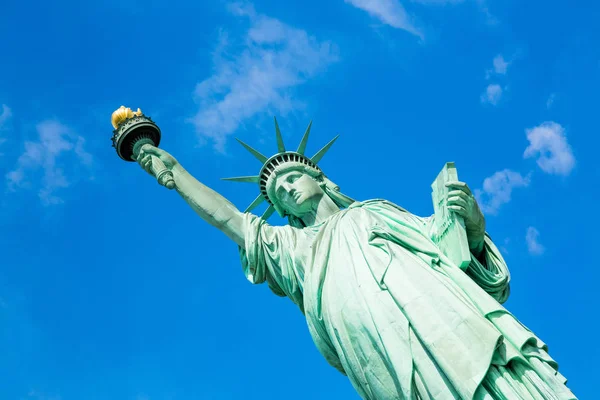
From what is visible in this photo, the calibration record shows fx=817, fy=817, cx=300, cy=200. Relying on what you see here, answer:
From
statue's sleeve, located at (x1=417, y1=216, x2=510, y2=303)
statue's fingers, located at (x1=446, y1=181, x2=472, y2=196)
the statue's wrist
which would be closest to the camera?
statue's fingers, located at (x1=446, y1=181, x2=472, y2=196)

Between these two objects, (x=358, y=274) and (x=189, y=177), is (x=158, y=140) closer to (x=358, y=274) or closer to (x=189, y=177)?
(x=189, y=177)

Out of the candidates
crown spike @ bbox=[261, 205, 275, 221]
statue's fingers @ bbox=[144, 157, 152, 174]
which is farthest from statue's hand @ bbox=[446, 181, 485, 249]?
statue's fingers @ bbox=[144, 157, 152, 174]

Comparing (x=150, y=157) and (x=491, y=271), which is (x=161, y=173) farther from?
(x=491, y=271)

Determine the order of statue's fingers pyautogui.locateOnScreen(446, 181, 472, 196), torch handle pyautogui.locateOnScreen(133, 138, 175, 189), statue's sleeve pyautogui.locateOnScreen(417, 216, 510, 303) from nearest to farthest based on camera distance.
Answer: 1. statue's fingers pyautogui.locateOnScreen(446, 181, 472, 196)
2. statue's sleeve pyautogui.locateOnScreen(417, 216, 510, 303)
3. torch handle pyautogui.locateOnScreen(133, 138, 175, 189)

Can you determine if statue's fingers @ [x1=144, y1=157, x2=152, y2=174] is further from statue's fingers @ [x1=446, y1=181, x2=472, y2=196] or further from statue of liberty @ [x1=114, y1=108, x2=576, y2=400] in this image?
statue's fingers @ [x1=446, y1=181, x2=472, y2=196]

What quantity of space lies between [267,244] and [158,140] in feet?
8.98

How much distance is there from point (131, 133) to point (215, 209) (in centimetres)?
200

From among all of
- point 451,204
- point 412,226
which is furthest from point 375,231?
point 451,204

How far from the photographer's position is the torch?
39.3ft

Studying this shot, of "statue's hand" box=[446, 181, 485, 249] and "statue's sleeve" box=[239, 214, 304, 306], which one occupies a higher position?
"statue's sleeve" box=[239, 214, 304, 306]

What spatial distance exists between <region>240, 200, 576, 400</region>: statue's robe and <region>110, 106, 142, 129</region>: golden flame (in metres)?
2.77

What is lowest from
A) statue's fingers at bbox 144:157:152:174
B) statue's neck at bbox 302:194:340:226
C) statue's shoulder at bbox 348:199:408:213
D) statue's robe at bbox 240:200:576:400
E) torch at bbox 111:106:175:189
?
statue's robe at bbox 240:200:576:400

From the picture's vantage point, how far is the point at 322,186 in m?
11.7

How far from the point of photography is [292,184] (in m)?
11.4
